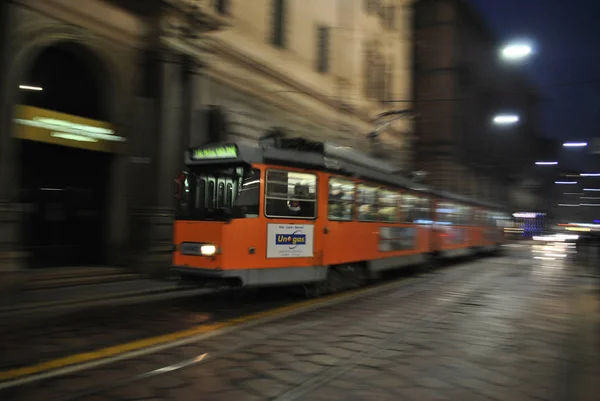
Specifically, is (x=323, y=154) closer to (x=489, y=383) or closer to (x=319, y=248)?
(x=319, y=248)

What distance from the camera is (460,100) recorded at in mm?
40219

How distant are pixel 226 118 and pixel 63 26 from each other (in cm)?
587

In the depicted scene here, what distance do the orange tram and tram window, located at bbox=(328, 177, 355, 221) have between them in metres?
0.02

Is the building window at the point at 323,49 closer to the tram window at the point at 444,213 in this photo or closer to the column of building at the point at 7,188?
the tram window at the point at 444,213

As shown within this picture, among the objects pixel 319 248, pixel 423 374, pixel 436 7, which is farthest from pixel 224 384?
pixel 436 7

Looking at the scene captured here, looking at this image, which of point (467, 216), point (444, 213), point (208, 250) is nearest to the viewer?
point (208, 250)

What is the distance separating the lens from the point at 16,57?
10039 mm

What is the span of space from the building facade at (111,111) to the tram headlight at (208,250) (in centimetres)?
401

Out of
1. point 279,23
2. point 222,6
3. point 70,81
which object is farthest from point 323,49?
point 70,81

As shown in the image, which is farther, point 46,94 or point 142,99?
point 142,99

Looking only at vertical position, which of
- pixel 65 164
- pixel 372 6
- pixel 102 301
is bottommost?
pixel 102 301

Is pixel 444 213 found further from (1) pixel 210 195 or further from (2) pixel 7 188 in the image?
(2) pixel 7 188

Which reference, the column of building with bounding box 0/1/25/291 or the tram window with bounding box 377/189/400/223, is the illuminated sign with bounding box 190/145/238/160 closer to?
the column of building with bounding box 0/1/25/291

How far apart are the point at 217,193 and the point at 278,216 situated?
1201 mm
